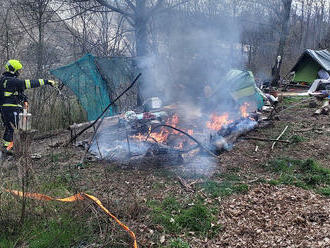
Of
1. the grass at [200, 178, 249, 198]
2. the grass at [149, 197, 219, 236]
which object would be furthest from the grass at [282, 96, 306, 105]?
the grass at [149, 197, 219, 236]

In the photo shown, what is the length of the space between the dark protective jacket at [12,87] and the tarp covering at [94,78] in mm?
1055

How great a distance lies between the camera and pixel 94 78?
7.88 m

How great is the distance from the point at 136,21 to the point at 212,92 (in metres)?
4.14

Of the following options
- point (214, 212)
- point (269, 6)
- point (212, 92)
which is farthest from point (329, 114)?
point (214, 212)

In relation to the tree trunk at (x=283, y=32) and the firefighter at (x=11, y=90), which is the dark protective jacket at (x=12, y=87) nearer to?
the firefighter at (x=11, y=90)

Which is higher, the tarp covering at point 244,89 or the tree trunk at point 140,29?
the tree trunk at point 140,29

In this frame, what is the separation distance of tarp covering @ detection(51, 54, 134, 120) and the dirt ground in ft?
6.24

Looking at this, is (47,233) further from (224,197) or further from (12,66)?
(12,66)

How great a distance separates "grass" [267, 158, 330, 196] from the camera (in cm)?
467

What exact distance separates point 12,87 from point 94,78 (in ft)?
7.33

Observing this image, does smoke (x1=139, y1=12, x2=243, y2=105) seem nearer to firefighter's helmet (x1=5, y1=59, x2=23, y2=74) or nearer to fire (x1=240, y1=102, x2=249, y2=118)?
fire (x1=240, y1=102, x2=249, y2=118)

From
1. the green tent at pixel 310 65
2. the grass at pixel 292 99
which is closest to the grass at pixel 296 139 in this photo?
the grass at pixel 292 99

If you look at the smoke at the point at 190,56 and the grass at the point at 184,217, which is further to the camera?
the smoke at the point at 190,56

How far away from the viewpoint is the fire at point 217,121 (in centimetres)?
796
